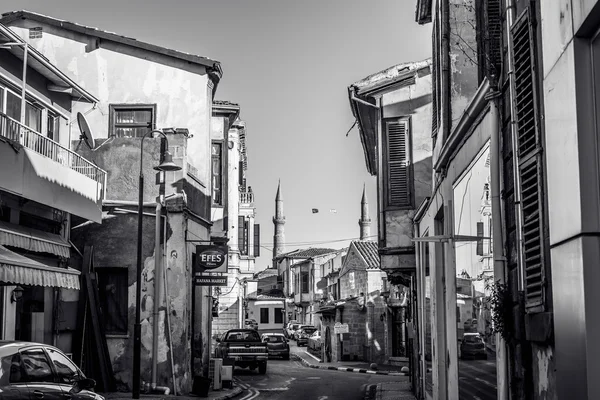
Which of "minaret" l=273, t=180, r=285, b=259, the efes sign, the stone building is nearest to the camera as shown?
the stone building

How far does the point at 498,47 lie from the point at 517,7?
169cm

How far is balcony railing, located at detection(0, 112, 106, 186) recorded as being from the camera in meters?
15.9

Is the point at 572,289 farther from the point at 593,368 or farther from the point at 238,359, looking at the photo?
the point at 238,359

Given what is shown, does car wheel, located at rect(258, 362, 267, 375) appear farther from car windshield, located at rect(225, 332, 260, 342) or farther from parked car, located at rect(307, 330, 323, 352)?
parked car, located at rect(307, 330, 323, 352)

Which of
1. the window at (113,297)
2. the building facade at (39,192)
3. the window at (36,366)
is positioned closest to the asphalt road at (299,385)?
the window at (113,297)

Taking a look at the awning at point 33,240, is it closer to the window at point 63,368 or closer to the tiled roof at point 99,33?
the window at point 63,368

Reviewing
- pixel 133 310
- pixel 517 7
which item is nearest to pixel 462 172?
pixel 517 7

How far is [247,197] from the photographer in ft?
197

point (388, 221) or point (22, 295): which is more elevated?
point (388, 221)

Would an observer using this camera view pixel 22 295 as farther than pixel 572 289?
Yes

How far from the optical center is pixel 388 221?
2133cm

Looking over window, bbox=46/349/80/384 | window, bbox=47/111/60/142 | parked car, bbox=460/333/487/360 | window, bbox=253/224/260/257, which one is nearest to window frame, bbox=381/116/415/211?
window, bbox=47/111/60/142

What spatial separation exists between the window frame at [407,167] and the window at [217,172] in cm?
955

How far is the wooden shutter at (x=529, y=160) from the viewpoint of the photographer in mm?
6395
